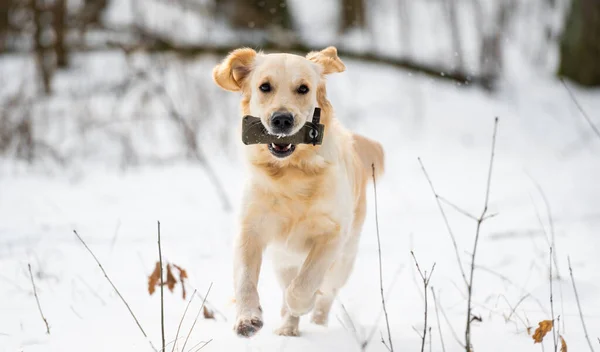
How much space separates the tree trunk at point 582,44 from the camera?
11172 millimetres

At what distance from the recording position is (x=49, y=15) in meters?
10.2

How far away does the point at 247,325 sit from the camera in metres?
2.62

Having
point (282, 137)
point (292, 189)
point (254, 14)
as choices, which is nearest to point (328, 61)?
point (282, 137)

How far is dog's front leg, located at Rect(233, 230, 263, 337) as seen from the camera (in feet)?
8.64

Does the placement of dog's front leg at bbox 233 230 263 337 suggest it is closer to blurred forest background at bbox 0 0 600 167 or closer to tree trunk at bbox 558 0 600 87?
blurred forest background at bbox 0 0 600 167

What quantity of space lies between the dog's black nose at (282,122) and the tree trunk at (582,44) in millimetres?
10063

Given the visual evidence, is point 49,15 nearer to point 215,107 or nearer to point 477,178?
point 215,107

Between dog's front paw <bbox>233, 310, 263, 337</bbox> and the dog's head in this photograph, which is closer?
dog's front paw <bbox>233, 310, 263, 337</bbox>

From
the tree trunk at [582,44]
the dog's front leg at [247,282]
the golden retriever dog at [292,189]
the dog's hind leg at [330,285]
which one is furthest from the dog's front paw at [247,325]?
the tree trunk at [582,44]

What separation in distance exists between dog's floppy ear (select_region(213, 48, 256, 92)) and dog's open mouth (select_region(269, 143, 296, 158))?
0.52 metres

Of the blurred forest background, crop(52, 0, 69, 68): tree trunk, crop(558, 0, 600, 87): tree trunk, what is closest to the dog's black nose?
the blurred forest background

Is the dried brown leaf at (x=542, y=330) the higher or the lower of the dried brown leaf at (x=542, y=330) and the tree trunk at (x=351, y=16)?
the lower

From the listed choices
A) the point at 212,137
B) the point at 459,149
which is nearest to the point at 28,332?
the point at 212,137

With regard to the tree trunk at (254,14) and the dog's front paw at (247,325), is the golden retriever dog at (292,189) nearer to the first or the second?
the dog's front paw at (247,325)
